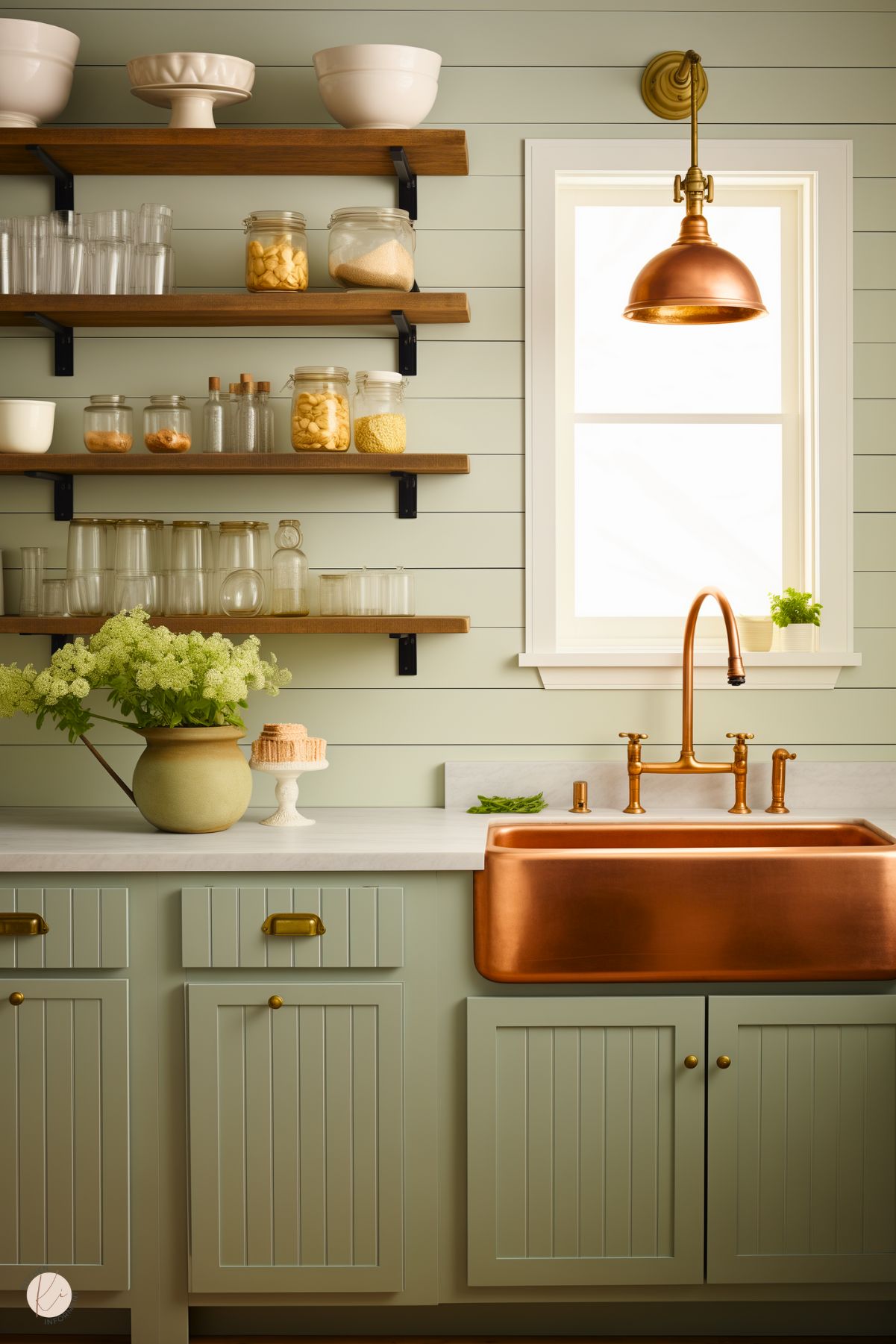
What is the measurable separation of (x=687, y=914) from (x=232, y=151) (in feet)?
5.73

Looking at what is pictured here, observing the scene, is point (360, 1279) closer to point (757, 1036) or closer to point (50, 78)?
point (757, 1036)

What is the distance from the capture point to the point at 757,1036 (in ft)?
7.10

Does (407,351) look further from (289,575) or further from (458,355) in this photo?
(289,575)

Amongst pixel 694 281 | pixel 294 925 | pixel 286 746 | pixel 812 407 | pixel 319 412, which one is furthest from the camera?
pixel 812 407

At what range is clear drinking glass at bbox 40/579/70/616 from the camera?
2.57m

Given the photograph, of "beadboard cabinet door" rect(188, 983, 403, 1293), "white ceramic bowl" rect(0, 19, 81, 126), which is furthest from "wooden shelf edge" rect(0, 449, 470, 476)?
"beadboard cabinet door" rect(188, 983, 403, 1293)

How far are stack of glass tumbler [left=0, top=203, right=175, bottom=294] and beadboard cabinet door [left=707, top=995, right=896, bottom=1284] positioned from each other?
6.03 feet

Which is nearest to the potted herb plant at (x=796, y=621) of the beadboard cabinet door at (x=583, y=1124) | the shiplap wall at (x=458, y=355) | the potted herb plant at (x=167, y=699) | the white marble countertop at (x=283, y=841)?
the shiplap wall at (x=458, y=355)

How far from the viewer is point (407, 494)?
2.68 meters

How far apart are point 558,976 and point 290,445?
131cm

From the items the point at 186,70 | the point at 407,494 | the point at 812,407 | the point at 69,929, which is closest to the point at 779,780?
the point at 812,407

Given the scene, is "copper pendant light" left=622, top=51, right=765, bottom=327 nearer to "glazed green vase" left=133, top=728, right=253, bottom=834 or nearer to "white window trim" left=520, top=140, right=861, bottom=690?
"white window trim" left=520, top=140, right=861, bottom=690

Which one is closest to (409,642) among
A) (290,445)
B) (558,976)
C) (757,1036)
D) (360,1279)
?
(290,445)

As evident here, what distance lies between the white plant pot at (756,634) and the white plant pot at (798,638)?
0.04m
